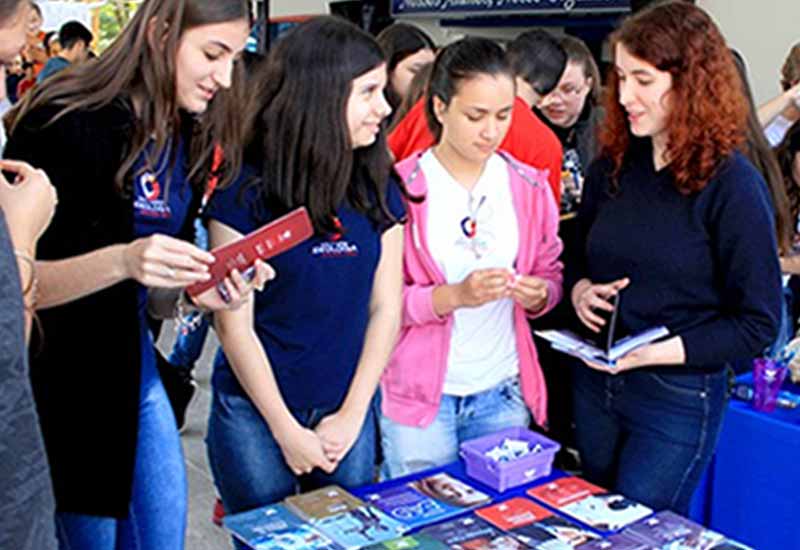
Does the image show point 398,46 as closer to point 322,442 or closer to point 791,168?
point 791,168

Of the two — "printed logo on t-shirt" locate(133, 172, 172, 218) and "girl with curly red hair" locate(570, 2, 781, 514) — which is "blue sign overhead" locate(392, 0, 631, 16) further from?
"printed logo on t-shirt" locate(133, 172, 172, 218)

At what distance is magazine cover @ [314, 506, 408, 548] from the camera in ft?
4.71

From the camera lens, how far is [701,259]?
5.36 feet

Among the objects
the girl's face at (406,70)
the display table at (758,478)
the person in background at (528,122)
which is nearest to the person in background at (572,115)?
the person in background at (528,122)

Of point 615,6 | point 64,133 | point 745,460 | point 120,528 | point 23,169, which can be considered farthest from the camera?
point 615,6

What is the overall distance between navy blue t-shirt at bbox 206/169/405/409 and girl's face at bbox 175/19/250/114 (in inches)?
6.6

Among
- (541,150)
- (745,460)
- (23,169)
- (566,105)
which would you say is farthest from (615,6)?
(23,169)

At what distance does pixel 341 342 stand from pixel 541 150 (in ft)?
3.97

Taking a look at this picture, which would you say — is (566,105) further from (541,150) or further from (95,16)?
(95,16)

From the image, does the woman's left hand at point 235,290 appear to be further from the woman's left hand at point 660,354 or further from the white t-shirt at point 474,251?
the woman's left hand at point 660,354

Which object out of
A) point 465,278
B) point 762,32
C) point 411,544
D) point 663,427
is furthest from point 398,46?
point 762,32

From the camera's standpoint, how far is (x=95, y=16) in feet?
30.4

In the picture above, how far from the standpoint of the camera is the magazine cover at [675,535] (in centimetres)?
143

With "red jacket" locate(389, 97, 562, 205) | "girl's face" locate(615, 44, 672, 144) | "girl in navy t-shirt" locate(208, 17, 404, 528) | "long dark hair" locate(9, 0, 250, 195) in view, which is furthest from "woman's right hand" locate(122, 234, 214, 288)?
"red jacket" locate(389, 97, 562, 205)
